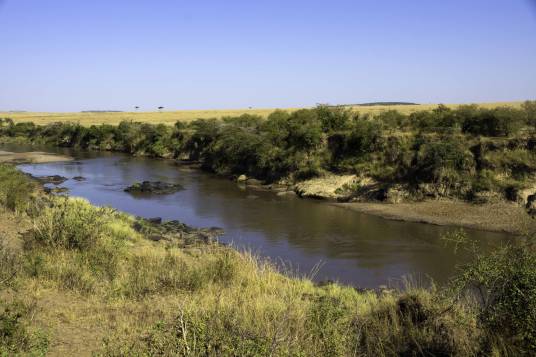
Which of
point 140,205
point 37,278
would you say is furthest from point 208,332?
point 140,205

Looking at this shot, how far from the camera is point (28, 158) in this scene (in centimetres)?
4703

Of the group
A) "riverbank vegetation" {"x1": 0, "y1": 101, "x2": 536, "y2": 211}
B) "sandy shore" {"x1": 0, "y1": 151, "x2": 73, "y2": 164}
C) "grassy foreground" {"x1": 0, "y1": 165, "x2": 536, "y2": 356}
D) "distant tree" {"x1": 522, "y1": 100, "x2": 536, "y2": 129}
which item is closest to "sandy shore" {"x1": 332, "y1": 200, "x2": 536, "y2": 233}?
"riverbank vegetation" {"x1": 0, "y1": 101, "x2": 536, "y2": 211}

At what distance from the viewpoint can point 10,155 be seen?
49781mm

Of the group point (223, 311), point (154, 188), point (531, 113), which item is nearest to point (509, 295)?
A: point (223, 311)

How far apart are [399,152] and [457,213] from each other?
644cm

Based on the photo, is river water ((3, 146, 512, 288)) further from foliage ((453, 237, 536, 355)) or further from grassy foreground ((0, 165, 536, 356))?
foliage ((453, 237, 536, 355))

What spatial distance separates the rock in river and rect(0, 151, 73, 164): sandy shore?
762 inches

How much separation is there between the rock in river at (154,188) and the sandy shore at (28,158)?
1936cm

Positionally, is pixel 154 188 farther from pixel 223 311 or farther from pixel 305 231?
pixel 223 311

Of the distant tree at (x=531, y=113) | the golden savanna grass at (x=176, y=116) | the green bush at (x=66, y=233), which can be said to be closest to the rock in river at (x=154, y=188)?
the green bush at (x=66, y=233)

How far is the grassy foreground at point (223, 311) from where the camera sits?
5316 mm

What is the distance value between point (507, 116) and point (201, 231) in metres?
18.6

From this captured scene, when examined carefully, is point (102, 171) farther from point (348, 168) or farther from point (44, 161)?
point (348, 168)

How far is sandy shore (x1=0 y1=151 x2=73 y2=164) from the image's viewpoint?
45.1m
